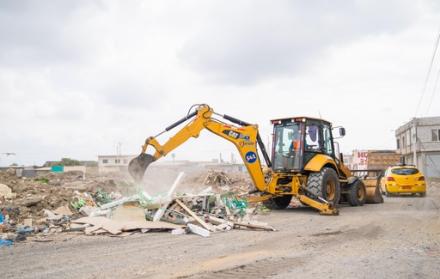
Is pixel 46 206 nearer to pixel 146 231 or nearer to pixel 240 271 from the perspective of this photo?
pixel 146 231

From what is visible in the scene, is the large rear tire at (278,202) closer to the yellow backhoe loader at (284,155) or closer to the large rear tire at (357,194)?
the yellow backhoe loader at (284,155)

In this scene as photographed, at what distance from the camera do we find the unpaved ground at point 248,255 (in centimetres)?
627

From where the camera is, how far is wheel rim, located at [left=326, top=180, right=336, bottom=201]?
46.1 feet

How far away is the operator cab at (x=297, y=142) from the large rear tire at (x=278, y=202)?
4.30 feet

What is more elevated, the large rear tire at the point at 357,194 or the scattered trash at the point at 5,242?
the large rear tire at the point at 357,194

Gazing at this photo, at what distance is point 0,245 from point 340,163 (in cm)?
1106

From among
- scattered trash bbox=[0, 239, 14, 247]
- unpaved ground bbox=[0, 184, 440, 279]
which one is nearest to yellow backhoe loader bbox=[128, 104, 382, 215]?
unpaved ground bbox=[0, 184, 440, 279]

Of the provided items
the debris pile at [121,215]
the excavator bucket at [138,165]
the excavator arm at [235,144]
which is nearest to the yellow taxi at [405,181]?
the excavator arm at [235,144]

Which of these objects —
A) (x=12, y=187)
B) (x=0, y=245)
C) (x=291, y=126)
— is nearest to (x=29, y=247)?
(x=0, y=245)

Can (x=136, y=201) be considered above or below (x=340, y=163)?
below

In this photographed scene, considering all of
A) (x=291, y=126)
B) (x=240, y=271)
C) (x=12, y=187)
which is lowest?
(x=240, y=271)

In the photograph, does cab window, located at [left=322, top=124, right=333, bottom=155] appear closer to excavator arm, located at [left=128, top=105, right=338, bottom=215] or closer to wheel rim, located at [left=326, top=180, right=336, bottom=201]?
wheel rim, located at [left=326, top=180, right=336, bottom=201]

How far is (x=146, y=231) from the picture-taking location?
10.0m

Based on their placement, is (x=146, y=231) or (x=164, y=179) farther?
(x=164, y=179)
